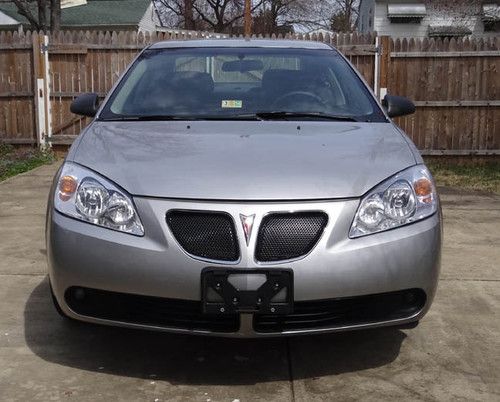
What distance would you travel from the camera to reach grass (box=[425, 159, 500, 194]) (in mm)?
9180

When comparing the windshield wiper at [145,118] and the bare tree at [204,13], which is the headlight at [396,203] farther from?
Answer: the bare tree at [204,13]

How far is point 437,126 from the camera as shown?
10.7 m

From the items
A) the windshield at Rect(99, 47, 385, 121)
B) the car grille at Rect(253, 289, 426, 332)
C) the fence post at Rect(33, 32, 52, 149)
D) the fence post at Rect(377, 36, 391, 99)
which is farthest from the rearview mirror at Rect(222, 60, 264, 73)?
the fence post at Rect(33, 32, 52, 149)

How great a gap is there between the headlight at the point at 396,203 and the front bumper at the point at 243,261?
0.14 ft

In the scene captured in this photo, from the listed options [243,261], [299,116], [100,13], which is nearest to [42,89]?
[299,116]

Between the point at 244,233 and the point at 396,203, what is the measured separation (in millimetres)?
723

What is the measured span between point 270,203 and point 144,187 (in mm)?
554

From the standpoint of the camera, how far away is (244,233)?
9.37ft

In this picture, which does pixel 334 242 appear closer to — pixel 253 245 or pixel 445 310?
pixel 253 245

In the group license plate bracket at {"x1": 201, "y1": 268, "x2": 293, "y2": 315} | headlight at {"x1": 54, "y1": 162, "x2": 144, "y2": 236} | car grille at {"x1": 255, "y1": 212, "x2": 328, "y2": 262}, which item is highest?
headlight at {"x1": 54, "y1": 162, "x2": 144, "y2": 236}

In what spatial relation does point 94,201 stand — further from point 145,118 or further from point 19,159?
point 19,159

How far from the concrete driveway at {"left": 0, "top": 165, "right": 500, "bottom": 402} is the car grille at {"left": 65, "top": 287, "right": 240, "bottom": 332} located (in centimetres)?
33

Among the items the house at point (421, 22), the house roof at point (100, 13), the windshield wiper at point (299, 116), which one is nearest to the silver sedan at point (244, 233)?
the windshield wiper at point (299, 116)

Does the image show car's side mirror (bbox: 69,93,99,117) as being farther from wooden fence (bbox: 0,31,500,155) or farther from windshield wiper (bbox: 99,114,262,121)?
wooden fence (bbox: 0,31,500,155)
